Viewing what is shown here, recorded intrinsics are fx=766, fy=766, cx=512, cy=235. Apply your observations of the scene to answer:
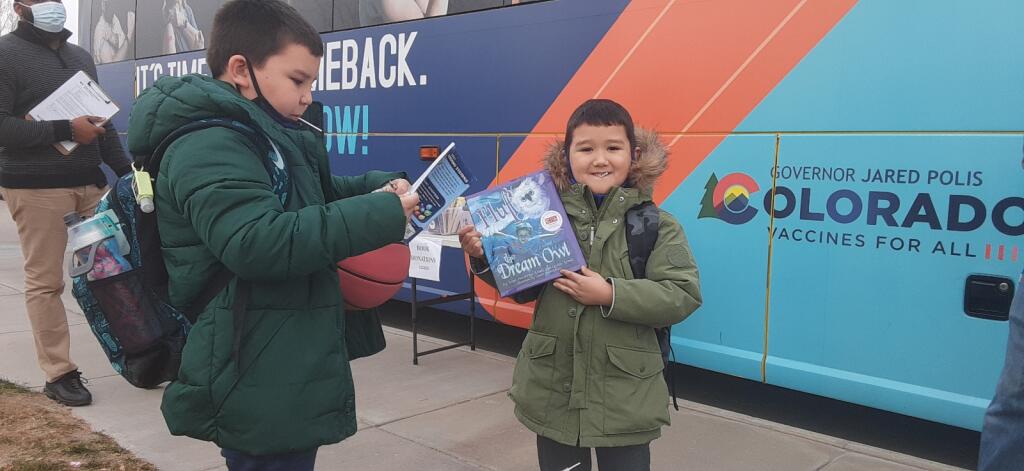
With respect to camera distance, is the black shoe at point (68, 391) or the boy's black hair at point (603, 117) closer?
the boy's black hair at point (603, 117)

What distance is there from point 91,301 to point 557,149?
1.42 meters

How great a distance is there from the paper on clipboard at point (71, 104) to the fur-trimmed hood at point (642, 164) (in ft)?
8.93

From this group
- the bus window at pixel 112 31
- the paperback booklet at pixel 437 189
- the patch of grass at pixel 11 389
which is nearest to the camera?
the paperback booklet at pixel 437 189

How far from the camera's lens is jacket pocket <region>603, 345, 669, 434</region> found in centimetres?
224

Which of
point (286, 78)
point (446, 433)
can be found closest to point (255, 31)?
point (286, 78)

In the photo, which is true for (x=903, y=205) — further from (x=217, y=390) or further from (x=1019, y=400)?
(x=217, y=390)

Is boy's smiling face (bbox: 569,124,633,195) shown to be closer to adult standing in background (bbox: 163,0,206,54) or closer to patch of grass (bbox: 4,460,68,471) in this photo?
patch of grass (bbox: 4,460,68,471)

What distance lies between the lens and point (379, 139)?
5.94 meters

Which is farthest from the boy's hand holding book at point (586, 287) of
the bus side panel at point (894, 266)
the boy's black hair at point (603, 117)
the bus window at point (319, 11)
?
the bus window at point (319, 11)

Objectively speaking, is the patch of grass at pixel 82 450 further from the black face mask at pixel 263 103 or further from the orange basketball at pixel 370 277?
the black face mask at pixel 263 103

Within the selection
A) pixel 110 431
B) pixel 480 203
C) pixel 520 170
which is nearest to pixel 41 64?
pixel 110 431

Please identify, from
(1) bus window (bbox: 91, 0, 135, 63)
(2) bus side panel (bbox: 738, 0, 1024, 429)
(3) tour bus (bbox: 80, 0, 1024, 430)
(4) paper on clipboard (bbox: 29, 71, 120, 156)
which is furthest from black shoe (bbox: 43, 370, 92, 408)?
(1) bus window (bbox: 91, 0, 135, 63)

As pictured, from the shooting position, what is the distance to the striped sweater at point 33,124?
389 centimetres

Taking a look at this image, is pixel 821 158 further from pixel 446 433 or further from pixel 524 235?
pixel 446 433
